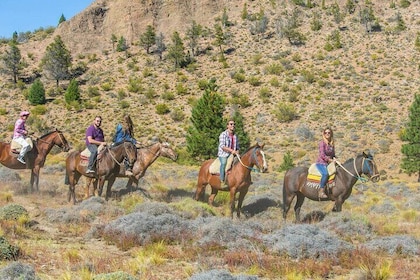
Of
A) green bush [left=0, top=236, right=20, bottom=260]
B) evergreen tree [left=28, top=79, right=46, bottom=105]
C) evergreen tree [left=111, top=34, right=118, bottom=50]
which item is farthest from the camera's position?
evergreen tree [left=111, top=34, right=118, bottom=50]

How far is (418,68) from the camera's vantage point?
60250 millimetres

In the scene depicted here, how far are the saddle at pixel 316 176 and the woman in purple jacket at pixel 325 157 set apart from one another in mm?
116

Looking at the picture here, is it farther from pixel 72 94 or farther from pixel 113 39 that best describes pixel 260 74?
pixel 113 39

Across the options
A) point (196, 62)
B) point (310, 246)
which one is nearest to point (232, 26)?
point (196, 62)

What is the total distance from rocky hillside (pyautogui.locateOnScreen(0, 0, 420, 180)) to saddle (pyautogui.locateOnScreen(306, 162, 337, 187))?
3090cm

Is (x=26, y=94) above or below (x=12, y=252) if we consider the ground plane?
above

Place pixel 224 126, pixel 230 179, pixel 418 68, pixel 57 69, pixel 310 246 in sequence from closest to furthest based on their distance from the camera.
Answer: pixel 310 246
pixel 230 179
pixel 224 126
pixel 418 68
pixel 57 69

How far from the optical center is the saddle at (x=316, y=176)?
12.3 m

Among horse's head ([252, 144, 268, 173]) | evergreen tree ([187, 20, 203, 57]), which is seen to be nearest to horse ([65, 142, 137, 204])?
horse's head ([252, 144, 268, 173])

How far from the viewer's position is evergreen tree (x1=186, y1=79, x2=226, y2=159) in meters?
35.4

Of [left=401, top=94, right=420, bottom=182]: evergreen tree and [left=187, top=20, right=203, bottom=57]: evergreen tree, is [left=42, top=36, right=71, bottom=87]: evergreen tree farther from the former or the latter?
[left=401, top=94, right=420, bottom=182]: evergreen tree

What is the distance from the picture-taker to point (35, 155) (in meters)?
15.9

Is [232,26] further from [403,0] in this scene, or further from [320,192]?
[320,192]

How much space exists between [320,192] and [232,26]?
71635 mm
